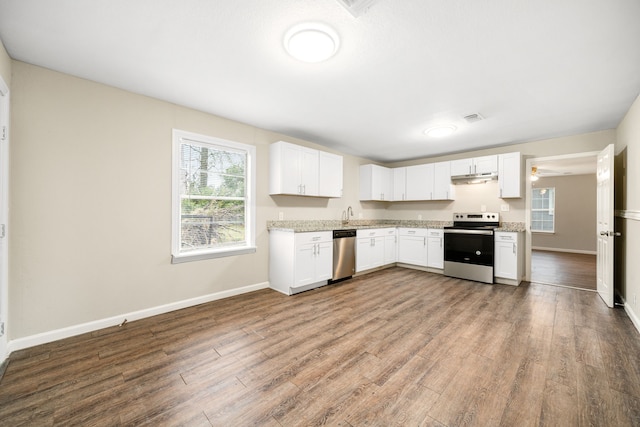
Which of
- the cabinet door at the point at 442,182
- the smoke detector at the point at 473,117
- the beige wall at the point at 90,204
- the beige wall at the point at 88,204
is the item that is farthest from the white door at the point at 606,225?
the beige wall at the point at 88,204

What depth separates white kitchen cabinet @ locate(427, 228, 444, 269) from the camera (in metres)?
5.08

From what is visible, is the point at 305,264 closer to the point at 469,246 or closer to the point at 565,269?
the point at 469,246

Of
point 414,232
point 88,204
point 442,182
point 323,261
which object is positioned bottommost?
point 323,261

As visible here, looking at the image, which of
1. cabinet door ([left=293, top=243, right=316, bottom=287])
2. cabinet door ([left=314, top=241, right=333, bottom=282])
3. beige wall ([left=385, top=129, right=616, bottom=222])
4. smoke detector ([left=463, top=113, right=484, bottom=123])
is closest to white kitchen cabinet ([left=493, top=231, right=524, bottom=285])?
beige wall ([left=385, top=129, right=616, bottom=222])

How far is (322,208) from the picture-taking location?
5090mm

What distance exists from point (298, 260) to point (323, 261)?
0.55 metres

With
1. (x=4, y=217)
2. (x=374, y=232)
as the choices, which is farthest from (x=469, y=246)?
(x=4, y=217)

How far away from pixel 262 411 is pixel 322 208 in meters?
3.74

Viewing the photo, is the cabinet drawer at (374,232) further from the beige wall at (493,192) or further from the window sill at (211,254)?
the window sill at (211,254)

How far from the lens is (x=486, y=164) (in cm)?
486

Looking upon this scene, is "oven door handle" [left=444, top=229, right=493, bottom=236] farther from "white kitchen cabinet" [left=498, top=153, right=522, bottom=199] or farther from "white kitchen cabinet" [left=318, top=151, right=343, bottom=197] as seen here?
"white kitchen cabinet" [left=318, top=151, right=343, bottom=197]

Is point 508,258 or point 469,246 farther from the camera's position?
point 469,246

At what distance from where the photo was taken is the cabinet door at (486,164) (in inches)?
188

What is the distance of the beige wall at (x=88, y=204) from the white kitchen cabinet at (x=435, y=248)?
4.03 m
